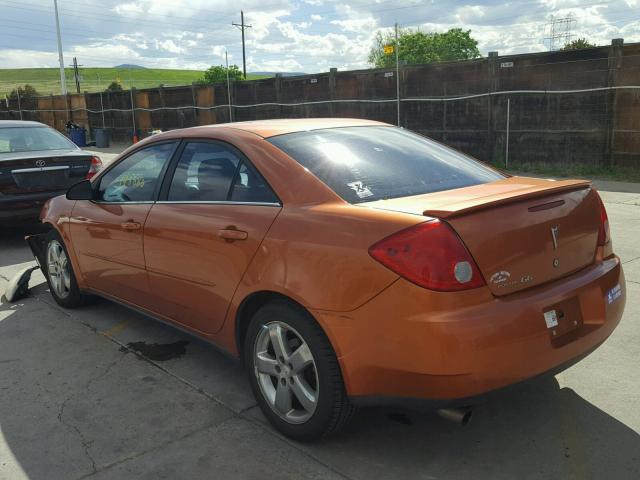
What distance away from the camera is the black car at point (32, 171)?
734cm

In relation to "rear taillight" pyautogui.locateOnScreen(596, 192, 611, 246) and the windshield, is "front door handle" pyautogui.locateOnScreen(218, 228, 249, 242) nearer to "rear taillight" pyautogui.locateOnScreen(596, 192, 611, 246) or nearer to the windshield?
"rear taillight" pyautogui.locateOnScreen(596, 192, 611, 246)

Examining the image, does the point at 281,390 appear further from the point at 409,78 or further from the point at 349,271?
the point at 409,78

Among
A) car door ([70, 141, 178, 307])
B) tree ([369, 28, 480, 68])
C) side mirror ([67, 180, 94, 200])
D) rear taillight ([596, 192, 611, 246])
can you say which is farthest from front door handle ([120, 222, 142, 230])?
tree ([369, 28, 480, 68])

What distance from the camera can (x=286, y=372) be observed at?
294 cm

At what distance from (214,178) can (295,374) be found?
1.27 meters

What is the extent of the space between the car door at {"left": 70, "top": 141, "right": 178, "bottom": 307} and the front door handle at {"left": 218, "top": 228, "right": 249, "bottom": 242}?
89 centimetres

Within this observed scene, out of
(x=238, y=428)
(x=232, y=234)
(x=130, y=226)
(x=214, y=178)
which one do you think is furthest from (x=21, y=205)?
(x=238, y=428)

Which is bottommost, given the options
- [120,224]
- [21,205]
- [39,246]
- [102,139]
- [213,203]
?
[39,246]

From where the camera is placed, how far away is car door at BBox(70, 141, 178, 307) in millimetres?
3963

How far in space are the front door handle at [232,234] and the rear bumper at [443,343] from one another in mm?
667

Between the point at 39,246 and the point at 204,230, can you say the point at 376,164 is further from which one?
the point at 39,246

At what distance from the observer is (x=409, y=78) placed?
650 inches

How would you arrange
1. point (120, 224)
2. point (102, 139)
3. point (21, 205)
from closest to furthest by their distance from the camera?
1. point (120, 224)
2. point (21, 205)
3. point (102, 139)

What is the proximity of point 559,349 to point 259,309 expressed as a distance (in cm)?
141
